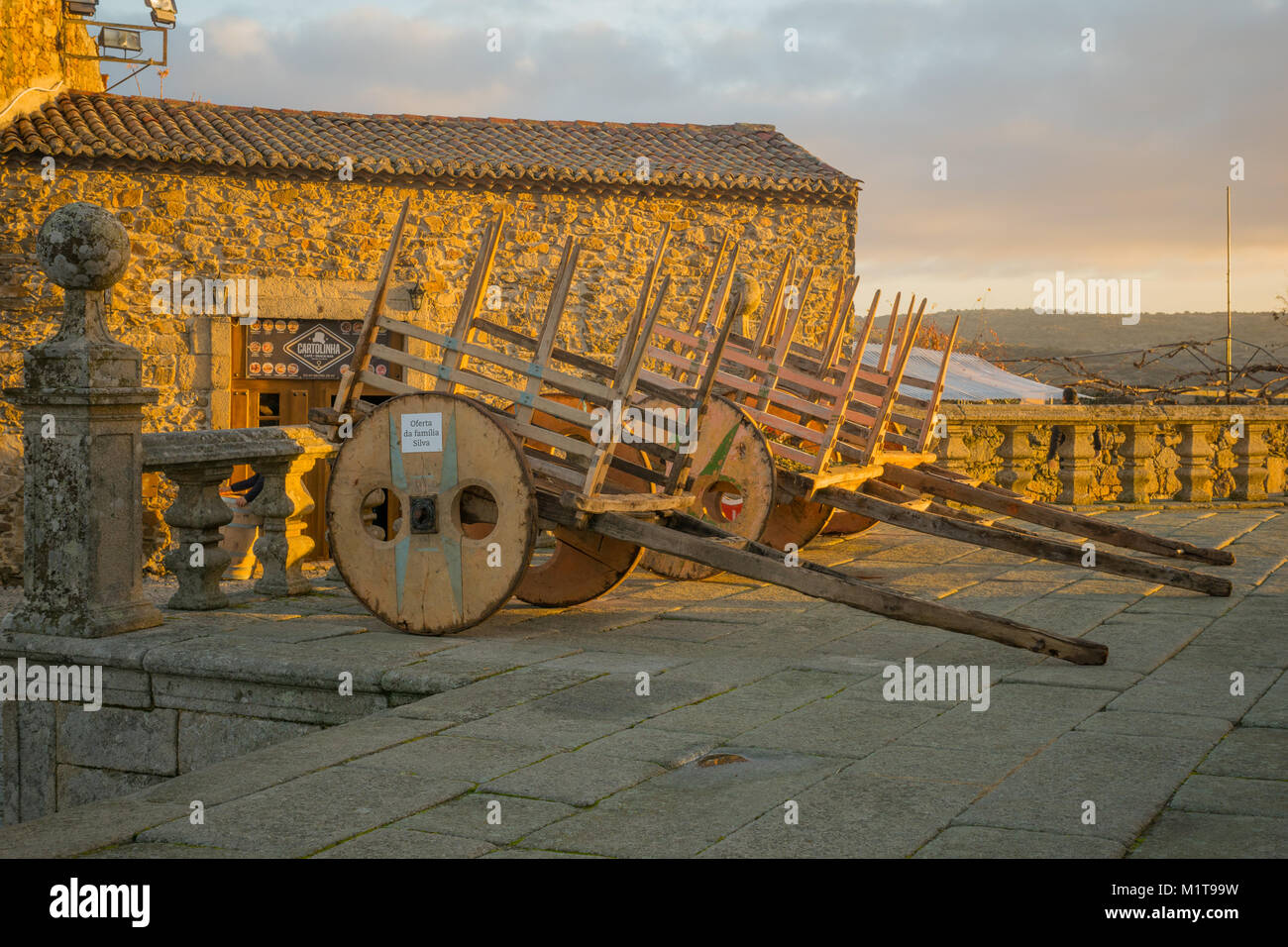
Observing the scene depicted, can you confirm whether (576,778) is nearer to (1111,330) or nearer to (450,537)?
(450,537)

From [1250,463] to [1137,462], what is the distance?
1186 mm

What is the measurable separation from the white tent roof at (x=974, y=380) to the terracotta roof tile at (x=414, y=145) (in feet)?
12.1

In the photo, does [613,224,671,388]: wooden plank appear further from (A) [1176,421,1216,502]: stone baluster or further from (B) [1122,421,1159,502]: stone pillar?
(A) [1176,421,1216,502]: stone baluster

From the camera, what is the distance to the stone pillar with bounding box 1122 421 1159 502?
37.9ft

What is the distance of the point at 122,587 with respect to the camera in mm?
5520

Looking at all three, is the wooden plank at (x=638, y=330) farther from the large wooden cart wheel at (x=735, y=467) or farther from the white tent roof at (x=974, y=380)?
the white tent roof at (x=974, y=380)

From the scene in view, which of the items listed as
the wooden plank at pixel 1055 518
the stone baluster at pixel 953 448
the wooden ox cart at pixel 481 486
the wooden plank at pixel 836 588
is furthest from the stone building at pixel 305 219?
the wooden plank at pixel 836 588

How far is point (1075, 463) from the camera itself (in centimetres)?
1134

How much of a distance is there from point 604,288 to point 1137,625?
1215 cm

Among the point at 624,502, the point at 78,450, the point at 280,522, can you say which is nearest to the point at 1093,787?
the point at 624,502
